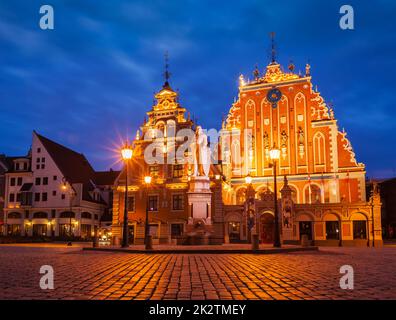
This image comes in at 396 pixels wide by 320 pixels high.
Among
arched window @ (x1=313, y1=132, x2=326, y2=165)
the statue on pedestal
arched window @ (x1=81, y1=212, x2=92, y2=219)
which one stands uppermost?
arched window @ (x1=313, y1=132, x2=326, y2=165)

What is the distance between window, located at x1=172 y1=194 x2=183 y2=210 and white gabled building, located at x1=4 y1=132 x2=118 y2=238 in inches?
675

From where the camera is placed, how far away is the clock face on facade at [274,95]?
50469mm

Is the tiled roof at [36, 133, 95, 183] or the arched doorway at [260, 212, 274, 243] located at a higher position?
the tiled roof at [36, 133, 95, 183]

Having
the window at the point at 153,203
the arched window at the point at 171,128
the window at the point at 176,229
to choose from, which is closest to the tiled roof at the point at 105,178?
the window at the point at 153,203

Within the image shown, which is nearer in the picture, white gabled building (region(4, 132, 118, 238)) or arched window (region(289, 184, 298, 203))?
arched window (region(289, 184, 298, 203))

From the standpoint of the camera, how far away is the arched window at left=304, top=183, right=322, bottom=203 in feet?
151

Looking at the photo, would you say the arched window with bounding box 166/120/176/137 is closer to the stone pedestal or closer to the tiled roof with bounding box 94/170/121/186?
the stone pedestal

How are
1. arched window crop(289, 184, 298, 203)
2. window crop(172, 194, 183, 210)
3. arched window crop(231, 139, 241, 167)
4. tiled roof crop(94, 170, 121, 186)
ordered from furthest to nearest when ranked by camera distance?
tiled roof crop(94, 170, 121, 186) < arched window crop(231, 139, 241, 167) < arched window crop(289, 184, 298, 203) < window crop(172, 194, 183, 210)

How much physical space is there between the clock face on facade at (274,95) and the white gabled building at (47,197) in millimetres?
28611

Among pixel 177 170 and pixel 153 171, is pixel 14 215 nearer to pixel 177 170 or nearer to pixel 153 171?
pixel 153 171

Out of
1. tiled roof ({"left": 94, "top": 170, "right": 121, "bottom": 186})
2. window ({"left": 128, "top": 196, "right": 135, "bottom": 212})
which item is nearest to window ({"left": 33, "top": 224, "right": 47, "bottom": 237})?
tiled roof ({"left": 94, "top": 170, "right": 121, "bottom": 186})

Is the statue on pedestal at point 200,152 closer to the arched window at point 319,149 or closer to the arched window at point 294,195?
the arched window at point 294,195

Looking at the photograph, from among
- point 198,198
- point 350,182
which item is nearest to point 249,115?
point 350,182
